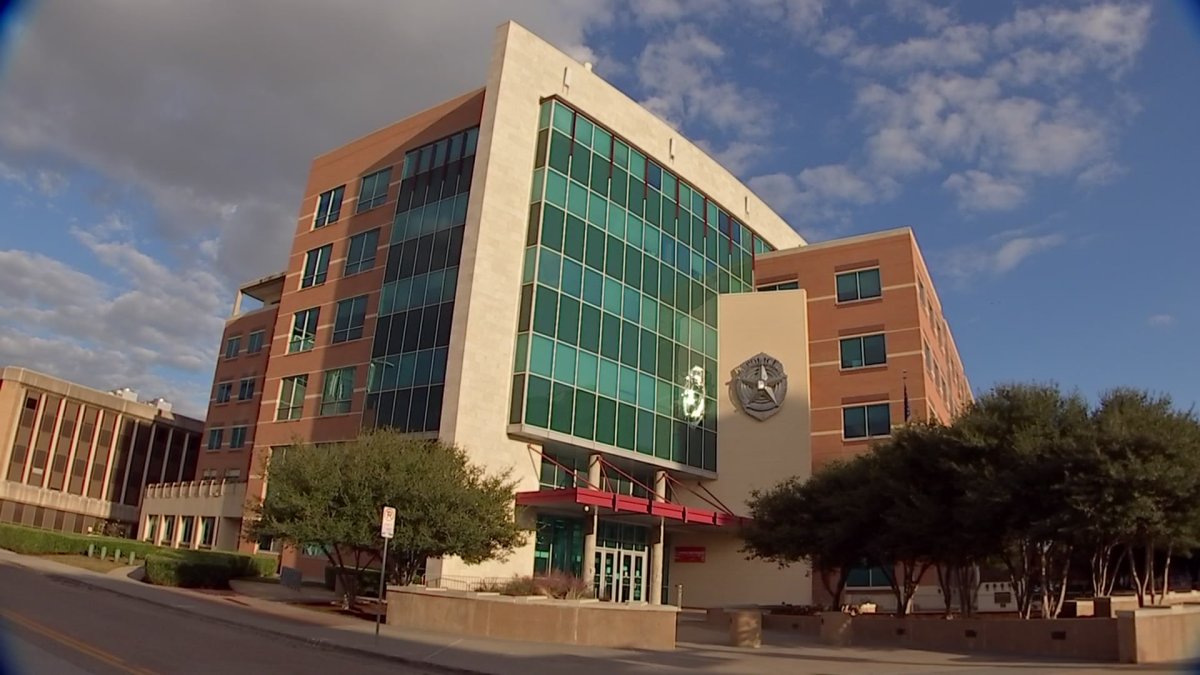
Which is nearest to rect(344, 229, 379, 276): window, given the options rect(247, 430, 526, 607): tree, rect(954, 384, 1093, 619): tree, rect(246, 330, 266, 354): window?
rect(246, 330, 266, 354): window

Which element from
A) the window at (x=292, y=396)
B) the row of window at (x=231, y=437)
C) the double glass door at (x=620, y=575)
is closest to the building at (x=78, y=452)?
the row of window at (x=231, y=437)

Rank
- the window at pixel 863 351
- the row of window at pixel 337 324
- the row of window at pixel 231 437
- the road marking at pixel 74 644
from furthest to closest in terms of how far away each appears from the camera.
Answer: the row of window at pixel 231 437 → the window at pixel 863 351 → the row of window at pixel 337 324 → the road marking at pixel 74 644

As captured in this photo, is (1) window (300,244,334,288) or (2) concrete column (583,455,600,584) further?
(1) window (300,244,334,288)

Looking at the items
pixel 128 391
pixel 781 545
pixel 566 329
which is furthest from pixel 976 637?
pixel 128 391

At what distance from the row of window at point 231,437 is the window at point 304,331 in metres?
12.6

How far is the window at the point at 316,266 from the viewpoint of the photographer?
47188 millimetres

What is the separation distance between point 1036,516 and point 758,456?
24808mm

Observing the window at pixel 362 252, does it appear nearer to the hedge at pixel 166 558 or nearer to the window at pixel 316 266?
the window at pixel 316 266

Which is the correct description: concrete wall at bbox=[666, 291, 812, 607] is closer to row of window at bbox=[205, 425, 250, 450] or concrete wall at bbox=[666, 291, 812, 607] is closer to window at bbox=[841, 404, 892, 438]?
window at bbox=[841, 404, 892, 438]

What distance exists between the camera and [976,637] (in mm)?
22516

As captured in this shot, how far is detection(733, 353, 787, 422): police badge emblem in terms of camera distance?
47.0 metres

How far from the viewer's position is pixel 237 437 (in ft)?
186

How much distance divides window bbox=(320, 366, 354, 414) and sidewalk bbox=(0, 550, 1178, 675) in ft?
55.5

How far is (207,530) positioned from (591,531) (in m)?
28.0
